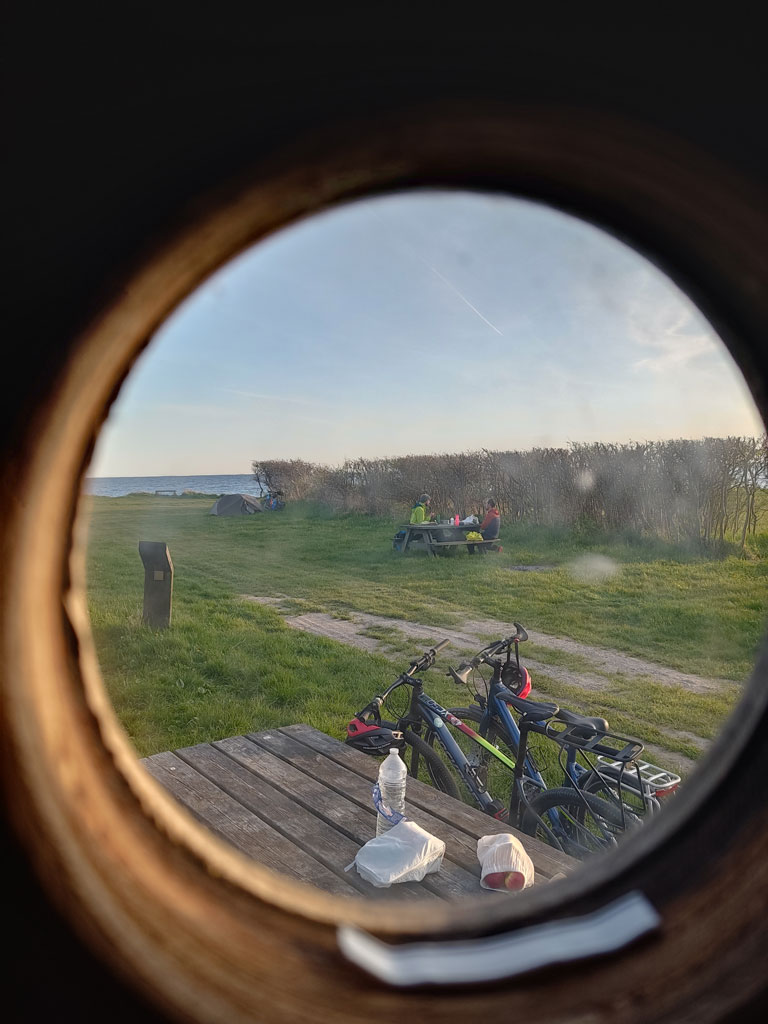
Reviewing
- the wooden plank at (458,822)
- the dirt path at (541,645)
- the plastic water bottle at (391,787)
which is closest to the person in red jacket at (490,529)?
the dirt path at (541,645)

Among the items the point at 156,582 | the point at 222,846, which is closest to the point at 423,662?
the point at 222,846

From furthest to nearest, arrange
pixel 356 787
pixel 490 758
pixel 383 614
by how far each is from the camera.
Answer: pixel 383 614
pixel 490 758
pixel 356 787

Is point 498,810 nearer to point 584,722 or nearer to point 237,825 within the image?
point 584,722

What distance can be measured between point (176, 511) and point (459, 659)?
1634cm

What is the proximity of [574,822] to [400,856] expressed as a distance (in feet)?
3.09

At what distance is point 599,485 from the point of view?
1061 cm

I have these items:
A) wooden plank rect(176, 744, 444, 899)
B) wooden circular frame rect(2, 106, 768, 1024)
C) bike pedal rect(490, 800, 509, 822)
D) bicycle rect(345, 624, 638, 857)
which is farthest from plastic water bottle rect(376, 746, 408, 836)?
wooden circular frame rect(2, 106, 768, 1024)

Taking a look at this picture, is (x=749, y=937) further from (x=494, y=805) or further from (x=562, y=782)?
(x=562, y=782)

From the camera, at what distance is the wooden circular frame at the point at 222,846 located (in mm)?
562

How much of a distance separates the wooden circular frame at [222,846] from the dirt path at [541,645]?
399cm

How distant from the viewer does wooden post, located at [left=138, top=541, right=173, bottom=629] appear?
759 cm

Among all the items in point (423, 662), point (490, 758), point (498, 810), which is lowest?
point (498, 810)

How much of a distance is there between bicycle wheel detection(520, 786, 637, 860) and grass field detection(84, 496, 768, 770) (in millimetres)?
1670

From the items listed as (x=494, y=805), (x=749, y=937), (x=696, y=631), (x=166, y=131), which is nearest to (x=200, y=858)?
(x=749, y=937)
